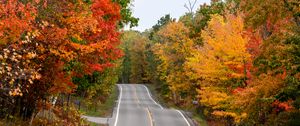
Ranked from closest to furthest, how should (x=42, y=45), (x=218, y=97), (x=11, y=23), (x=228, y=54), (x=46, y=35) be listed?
(x=11, y=23) → (x=42, y=45) → (x=46, y=35) → (x=228, y=54) → (x=218, y=97)

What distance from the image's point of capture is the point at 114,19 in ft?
85.7

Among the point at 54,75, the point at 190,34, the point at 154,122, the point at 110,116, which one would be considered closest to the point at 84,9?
the point at 54,75

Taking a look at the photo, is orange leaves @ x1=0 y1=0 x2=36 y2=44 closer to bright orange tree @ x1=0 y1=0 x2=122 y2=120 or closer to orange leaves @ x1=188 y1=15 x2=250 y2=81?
bright orange tree @ x1=0 y1=0 x2=122 y2=120

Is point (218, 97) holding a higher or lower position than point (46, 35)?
lower

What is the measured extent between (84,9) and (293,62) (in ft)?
27.7

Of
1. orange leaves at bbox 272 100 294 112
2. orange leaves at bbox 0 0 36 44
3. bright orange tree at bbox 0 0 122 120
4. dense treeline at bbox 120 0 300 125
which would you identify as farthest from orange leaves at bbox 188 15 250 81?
orange leaves at bbox 0 0 36 44

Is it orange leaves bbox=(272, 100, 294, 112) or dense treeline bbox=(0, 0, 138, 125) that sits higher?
dense treeline bbox=(0, 0, 138, 125)

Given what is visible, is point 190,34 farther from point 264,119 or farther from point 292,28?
point 292,28

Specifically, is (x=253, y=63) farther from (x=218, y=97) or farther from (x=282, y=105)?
(x=218, y=97)

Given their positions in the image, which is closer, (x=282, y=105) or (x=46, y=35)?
(x=46, y=35)

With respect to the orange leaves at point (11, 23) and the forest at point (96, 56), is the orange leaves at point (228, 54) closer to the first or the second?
the forest at point (96, 56)

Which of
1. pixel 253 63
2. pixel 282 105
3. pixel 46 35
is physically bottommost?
pixel 282 105

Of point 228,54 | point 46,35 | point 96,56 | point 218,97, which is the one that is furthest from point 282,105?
point 46,35

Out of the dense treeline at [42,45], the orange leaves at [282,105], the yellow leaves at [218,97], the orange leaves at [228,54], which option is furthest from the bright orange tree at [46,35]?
the yellow leaves at [218,97]
